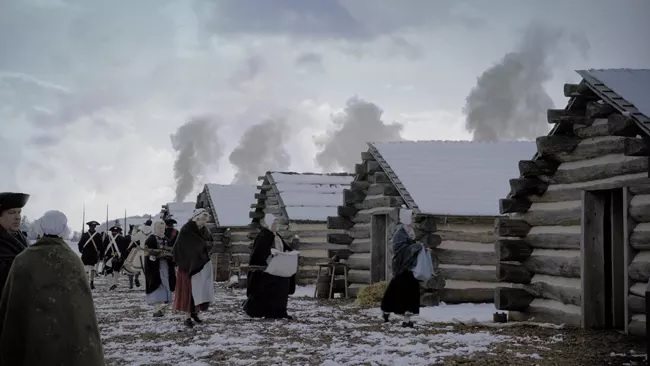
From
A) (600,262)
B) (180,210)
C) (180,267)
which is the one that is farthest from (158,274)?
(180,210)

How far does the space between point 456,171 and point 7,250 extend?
1472 centimetres

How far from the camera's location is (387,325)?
1388cm

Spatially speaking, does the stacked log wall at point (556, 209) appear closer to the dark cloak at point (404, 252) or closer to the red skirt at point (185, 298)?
the dark cloak at point (404, 252)

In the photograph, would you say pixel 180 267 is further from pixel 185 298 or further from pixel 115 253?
pixel 115 253

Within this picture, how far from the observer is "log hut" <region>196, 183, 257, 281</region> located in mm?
31656

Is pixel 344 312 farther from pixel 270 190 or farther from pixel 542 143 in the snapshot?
pixel 270 190

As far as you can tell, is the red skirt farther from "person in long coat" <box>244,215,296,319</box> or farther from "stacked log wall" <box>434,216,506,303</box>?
"stacked log wall" <box>434,216,506,303</box>

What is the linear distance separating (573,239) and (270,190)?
16.7 metres

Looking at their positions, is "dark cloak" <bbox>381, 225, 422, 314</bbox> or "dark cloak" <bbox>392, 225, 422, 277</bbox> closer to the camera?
"dark cloak" <bbox>381, 225, 422, 314</bbox>

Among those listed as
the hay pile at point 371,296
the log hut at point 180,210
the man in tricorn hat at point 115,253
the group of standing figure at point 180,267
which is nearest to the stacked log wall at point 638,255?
the group of standing figure at point 180,267

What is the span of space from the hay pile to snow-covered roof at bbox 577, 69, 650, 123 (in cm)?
753

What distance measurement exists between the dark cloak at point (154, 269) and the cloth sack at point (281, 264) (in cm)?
218

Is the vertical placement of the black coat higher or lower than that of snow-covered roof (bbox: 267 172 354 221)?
lower

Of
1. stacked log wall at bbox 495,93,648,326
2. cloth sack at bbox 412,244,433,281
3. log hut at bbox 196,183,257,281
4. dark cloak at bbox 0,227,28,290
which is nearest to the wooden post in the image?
stacked log wall at bbox 495,93,648,326
